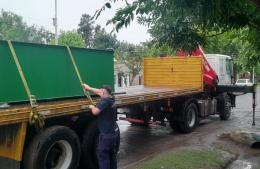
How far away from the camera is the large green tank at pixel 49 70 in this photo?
563 cm

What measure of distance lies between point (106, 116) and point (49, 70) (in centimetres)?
119

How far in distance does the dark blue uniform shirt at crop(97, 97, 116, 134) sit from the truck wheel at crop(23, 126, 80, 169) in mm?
619

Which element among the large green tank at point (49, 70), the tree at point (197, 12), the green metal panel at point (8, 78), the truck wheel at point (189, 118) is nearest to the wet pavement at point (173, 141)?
the truck wheel at point (189, 118)

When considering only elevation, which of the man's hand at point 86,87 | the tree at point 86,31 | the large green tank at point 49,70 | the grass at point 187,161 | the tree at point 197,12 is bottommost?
the grass at point 187,161

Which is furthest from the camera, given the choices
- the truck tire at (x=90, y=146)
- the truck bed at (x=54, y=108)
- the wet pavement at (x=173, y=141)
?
the wet pavement at (x=173, y=141)

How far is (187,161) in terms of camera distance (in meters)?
7.62

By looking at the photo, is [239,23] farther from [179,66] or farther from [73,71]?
[179,66]

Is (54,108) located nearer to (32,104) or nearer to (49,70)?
(32,104)

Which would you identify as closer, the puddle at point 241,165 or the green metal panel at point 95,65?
the green metal panel at point 95,65

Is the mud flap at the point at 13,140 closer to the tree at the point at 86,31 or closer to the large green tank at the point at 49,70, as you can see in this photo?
the large green tank at the point at 49,70

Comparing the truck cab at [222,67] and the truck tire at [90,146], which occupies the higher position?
the truck cab at [222,67]

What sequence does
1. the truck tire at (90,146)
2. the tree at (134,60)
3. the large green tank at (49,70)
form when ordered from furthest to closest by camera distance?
the tree at (134,60) < the truck tire at (90,146) < the large green tank at (49,70)

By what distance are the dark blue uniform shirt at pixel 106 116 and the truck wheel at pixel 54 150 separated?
62cm

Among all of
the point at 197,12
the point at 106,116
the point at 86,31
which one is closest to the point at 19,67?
the point at 106,116
